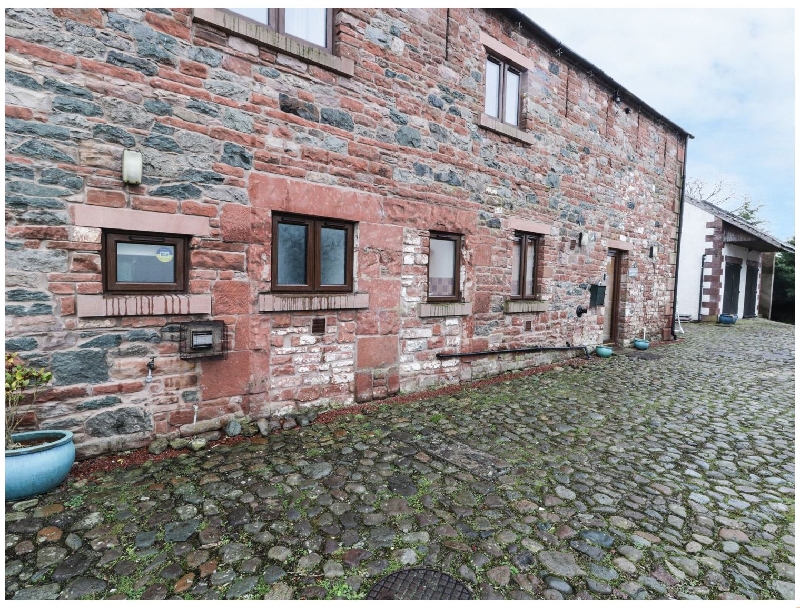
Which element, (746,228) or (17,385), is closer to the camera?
(17,385)

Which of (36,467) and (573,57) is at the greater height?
(573,57)

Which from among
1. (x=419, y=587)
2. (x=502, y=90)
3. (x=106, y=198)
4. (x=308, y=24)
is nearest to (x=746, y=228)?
(x=502, y=90)

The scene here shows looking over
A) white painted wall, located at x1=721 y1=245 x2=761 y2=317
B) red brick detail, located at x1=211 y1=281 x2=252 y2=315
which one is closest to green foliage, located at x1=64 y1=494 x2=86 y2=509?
red brick detail, located at x1=211 y1=281 x2=252 y2=315

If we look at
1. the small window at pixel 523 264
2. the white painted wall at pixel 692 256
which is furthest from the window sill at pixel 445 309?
the white painted wall at pixel 692 256

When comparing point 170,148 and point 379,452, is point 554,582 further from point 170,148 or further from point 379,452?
point 170,148

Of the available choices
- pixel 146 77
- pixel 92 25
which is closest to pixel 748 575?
pixel 146 77

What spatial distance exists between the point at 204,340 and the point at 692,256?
2025cm

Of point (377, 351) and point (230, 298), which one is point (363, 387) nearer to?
point (377, 351)

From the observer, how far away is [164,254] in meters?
4.00

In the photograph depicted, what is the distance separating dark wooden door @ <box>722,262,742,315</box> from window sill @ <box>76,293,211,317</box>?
2111cm

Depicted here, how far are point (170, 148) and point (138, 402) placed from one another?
2420 millimetres

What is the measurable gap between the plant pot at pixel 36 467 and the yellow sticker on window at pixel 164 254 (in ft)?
5.50

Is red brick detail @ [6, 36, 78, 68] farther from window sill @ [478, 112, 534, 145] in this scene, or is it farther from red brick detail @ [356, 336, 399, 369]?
window sill @ [478, 112, 534, 145]

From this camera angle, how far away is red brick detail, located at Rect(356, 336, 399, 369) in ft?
17.7
